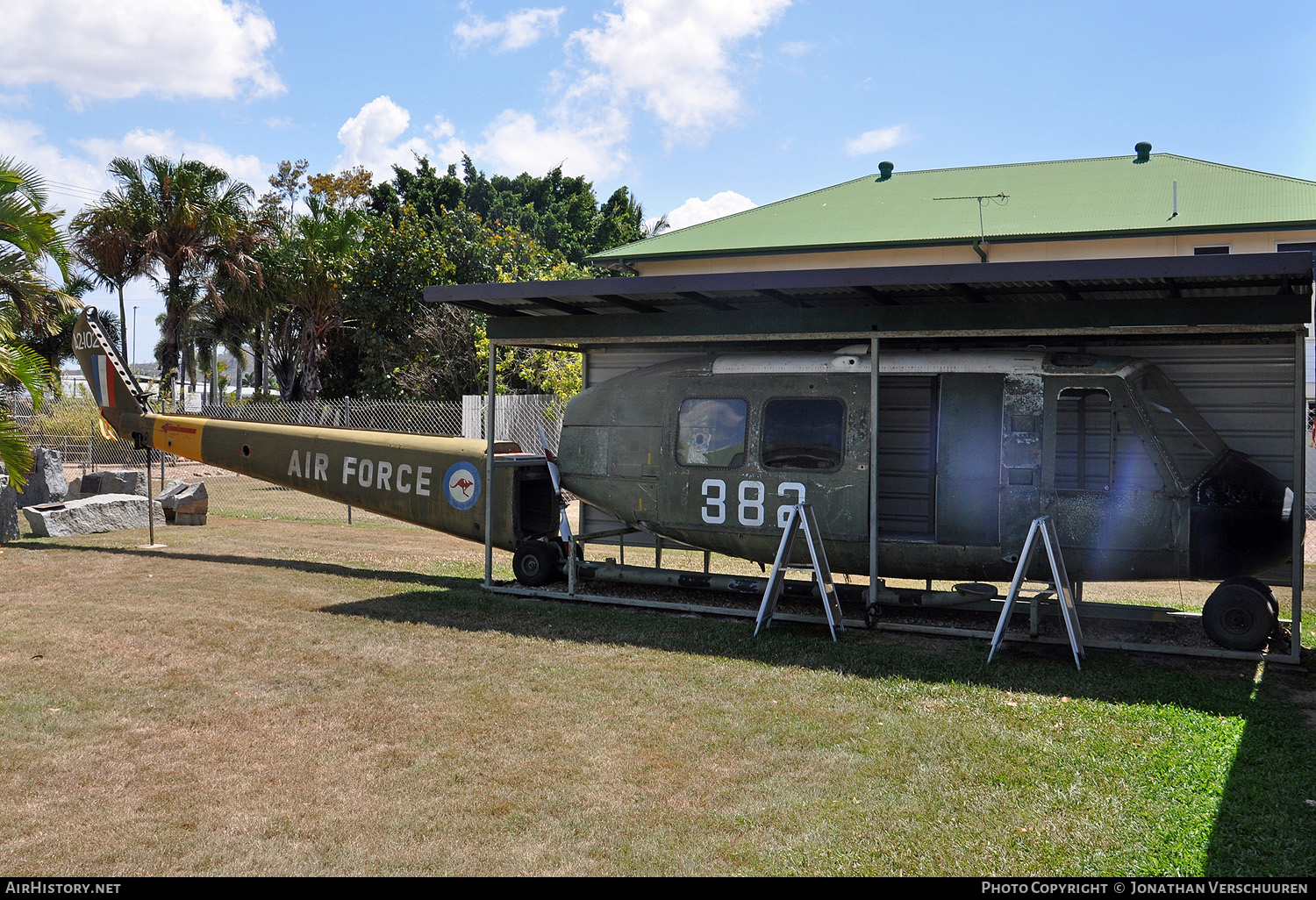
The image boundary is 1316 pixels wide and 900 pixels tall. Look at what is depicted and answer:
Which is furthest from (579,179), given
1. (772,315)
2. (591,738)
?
(591,738)

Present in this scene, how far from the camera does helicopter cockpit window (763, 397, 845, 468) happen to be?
372 inches

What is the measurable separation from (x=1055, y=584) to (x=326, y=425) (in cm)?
1588

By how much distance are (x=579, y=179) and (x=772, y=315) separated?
47.1 meters

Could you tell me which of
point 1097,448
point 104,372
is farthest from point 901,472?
point 104,372

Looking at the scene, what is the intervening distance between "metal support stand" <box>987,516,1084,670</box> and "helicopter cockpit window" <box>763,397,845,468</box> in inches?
81.7

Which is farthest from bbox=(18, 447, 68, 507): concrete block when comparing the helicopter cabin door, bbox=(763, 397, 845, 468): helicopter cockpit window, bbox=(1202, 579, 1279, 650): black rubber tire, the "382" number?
bbox=(1202, 579, 1279, 650): black rubber tire

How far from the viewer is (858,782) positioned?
528 cm

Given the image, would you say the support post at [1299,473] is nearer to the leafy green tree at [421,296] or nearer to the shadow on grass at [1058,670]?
the shadow on grass at [1058,670]

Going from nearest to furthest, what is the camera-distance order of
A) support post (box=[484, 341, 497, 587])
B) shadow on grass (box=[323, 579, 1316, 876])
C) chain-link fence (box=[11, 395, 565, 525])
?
1. shadow on grass (box=[323, 579, 1316, 876])
2. support post (box=[484, 341, 497, 587])
3. chain-link fence (box=[11, 395, 565, 525])

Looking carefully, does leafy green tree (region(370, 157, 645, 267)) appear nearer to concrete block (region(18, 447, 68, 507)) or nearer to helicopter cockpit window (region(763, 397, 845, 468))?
concrete block (region(18, 447, 68, 507))

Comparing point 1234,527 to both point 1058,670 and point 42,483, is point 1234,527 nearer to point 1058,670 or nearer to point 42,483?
point 1058,670

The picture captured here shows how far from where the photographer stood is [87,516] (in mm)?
15367

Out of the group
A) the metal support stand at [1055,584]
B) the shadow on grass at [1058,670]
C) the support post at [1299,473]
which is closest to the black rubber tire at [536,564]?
the shadow on grass at [1058,670]
